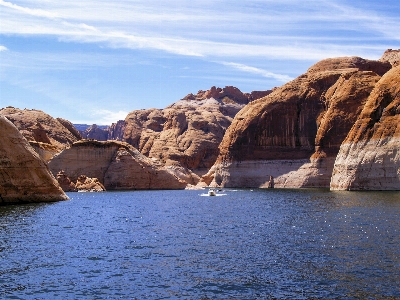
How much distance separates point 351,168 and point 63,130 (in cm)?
11367

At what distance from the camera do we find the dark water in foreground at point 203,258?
2208 cm

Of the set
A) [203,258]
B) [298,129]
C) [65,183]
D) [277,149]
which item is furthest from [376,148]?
[203,258]

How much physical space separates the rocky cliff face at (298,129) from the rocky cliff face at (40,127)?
49.7 meters

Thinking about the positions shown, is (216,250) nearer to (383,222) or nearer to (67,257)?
(67,257)

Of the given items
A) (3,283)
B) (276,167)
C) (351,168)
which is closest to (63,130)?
(276,167)

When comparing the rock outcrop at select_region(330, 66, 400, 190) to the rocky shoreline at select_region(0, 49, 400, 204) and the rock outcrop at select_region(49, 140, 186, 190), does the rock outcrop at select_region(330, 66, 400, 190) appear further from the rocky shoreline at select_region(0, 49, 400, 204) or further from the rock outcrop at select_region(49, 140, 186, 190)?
the rock outcrop at select_region(49, 140, 186, 190)

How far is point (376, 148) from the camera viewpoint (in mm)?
89375

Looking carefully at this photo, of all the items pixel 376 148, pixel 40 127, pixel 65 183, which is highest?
pixel 40 127

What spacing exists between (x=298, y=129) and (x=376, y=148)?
60.3 meters

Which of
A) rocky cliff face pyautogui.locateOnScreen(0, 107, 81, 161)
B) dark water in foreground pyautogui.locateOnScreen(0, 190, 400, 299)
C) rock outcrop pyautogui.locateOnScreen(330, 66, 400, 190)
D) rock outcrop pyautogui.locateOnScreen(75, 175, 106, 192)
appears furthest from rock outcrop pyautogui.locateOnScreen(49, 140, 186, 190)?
dark water in foreground pyautogui.locateOnScreen(0, 190, 400, 299)

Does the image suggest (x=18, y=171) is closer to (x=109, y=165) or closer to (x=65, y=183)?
(x=65, y=183)

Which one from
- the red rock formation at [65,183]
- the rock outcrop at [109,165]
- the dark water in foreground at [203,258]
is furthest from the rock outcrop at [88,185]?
the dark water in foreground at [203,258]

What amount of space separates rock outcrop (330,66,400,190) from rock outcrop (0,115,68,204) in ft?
171

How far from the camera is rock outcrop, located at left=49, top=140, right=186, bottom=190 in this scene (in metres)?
127
